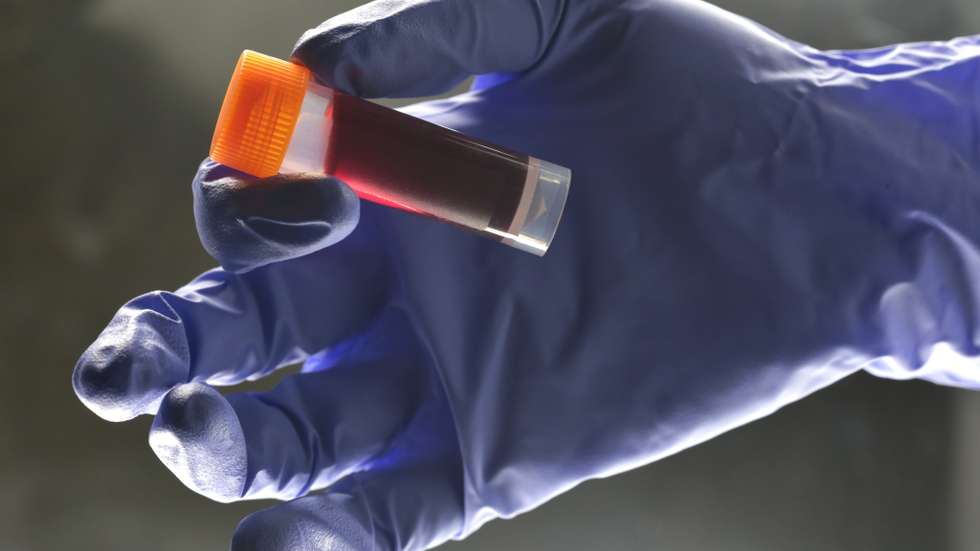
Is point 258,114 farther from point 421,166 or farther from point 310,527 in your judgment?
point 310,527

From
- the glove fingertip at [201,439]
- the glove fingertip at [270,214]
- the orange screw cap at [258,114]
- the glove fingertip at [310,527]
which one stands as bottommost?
the glove fingertip at [310,527]

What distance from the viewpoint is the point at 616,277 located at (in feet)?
2.58

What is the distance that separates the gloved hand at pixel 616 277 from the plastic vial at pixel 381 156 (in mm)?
86

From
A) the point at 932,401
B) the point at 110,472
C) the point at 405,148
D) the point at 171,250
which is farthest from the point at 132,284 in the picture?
the point at 932,401

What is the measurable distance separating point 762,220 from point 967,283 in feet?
0.67

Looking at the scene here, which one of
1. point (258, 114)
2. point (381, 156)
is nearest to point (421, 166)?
point (381, 156)

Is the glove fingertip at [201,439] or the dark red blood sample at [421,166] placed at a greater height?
the dark red blood sample at [421,166]

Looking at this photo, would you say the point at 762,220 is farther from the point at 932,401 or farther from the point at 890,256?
the point at 932,401

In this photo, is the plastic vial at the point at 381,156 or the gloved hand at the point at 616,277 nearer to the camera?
the plastic vial at the point at 381,156

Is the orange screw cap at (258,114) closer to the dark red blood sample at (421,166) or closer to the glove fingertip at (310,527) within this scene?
the dark red blood sample at (421,166)

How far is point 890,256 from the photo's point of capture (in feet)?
2.57

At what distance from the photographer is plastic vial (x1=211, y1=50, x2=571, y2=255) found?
0.58 meters

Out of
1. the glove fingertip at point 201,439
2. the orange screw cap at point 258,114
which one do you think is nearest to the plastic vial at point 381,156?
the orange screw cap at point 258,114

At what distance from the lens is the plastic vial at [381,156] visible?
22.6 inches
